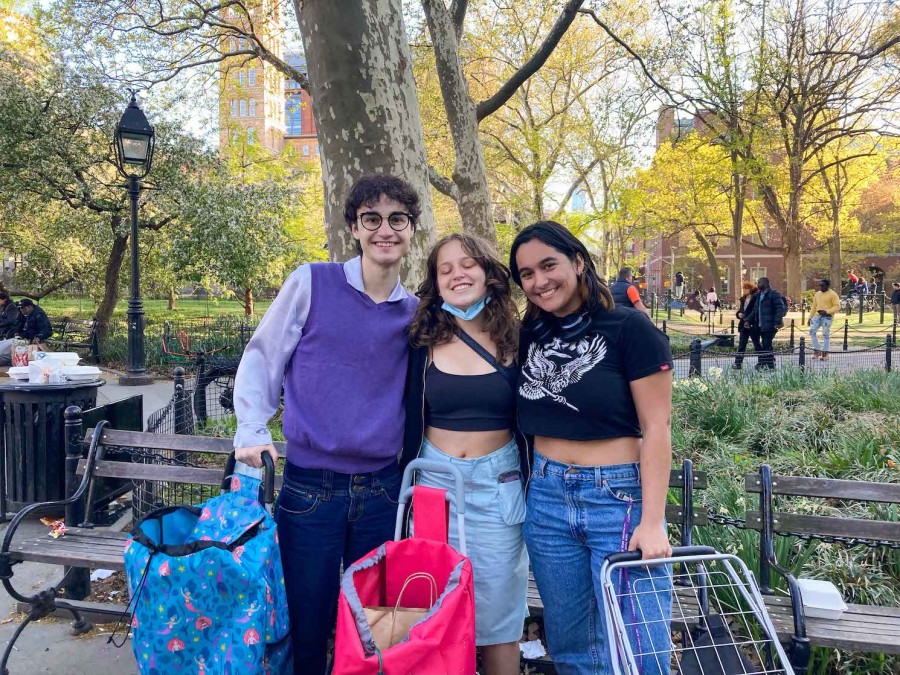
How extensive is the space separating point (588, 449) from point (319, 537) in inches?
43.9

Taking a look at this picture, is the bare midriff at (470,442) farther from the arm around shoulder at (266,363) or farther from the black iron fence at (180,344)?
the black iron fence at (180,344)

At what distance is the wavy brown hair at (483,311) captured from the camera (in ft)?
8.24

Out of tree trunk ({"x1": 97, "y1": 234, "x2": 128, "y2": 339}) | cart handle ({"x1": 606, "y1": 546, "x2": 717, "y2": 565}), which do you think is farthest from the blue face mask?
tree trunk ({"x1": 97, "y1": 234, "x2": 128, "y2": 339})

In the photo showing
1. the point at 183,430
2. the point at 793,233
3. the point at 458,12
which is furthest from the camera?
the point at 793,233

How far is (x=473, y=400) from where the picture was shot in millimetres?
2418

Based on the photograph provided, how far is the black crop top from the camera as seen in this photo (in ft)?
7.95

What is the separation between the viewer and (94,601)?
12.5 feet

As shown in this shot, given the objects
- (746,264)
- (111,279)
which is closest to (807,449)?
(111,279)

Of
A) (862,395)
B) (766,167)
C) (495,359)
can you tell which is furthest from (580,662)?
(766,167)

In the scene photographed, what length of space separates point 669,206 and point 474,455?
32.4 m

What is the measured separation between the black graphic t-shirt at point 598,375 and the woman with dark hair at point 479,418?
239mm

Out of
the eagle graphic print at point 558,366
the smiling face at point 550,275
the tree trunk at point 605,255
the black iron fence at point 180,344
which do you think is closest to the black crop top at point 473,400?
the eagle graphic print at point 558,366

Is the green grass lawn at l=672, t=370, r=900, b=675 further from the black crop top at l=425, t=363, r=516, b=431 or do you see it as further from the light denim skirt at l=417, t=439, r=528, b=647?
the black crop top at l=425, t=363, r=516, b=431

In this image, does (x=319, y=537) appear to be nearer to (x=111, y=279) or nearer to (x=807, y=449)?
(x=807, y=449)
